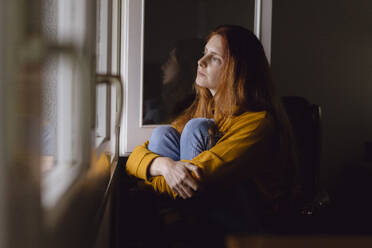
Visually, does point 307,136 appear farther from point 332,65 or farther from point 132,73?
point 332,65

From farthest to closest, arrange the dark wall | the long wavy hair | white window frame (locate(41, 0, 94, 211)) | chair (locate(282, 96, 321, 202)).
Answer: the dark wall, chair (locate(282, 96, 321, 202)), the long wavy hair, white window frame (locate(41, 0, 94, 211))

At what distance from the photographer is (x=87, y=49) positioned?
48cm

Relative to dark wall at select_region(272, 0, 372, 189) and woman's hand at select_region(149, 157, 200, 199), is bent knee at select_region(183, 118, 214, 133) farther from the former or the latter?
dark wall at select_region(272, 0, 372, 189)

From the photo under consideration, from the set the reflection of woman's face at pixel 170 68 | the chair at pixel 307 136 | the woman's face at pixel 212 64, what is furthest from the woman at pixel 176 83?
the chair at pixel 307 136

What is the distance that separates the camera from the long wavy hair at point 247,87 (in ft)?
3.70

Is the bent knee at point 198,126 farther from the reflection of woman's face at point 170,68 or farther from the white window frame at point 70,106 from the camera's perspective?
the white window frame at point 70,106

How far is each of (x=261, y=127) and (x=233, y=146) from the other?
0.37ft

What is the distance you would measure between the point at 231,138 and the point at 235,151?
48 millimetres

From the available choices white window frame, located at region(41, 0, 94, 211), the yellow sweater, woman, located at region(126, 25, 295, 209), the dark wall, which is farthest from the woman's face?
the dark wall

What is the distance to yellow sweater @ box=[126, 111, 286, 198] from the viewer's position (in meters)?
0.99

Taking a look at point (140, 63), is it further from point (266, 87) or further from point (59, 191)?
point (59, 191)

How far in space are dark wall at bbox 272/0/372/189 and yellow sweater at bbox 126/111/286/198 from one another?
106cm

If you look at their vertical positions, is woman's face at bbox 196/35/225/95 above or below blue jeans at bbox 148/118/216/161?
above

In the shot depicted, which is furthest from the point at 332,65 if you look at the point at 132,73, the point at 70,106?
the point at 70,106
